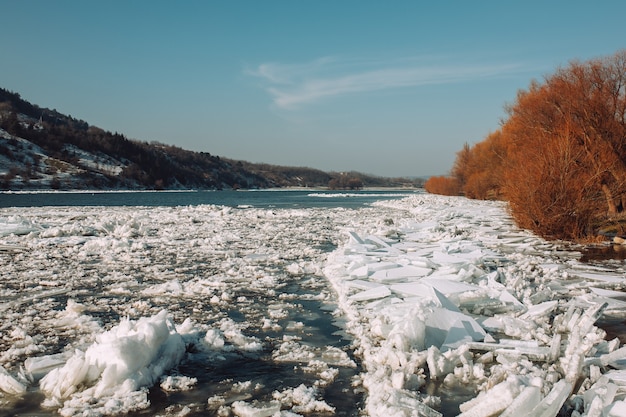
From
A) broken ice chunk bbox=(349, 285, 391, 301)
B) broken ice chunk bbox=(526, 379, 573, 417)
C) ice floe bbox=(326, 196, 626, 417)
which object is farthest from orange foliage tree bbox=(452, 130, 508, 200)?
broken ice chunk bbox=(526, 379, 573, 417)

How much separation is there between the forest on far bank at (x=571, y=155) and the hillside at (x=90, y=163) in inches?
3160

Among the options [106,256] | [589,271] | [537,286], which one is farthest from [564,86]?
[106,256]

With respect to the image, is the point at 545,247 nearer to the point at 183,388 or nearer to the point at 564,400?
the point at 564,400

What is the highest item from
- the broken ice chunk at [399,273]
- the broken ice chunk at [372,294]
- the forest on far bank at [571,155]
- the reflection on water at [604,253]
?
the forest on far bank at [571,155]

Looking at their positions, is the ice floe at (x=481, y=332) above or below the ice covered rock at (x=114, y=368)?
above

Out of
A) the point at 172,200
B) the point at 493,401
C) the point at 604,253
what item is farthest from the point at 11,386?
the point at 172,200

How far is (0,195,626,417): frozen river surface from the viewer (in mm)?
3135

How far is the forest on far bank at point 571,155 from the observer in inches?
508

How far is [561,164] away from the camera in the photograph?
12.9 meters

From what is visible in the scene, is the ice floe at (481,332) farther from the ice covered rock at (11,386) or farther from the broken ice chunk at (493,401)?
the ice covered rock at (11,386)

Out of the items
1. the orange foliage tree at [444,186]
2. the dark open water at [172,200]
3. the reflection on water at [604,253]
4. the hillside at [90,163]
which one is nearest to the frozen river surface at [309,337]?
the reflection on water at [604,253]

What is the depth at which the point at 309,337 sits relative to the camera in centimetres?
461

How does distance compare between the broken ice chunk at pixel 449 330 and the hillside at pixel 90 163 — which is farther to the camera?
the hillside at pixel 90 163

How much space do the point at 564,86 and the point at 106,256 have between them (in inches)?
782
